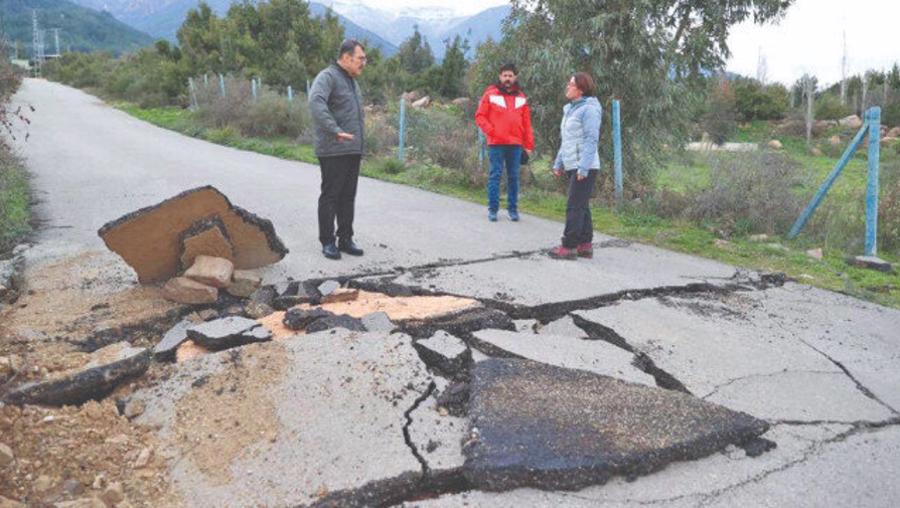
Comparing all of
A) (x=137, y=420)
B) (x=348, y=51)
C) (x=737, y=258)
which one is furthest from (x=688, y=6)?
(x=137, y=420)

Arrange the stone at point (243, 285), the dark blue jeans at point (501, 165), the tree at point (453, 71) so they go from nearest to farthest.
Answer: the stone at point (243, 285) < the dark blue jeans at point (501, 165) < the tree at point (453, 71)

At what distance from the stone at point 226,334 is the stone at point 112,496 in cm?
119

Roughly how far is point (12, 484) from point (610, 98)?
9.69 metres

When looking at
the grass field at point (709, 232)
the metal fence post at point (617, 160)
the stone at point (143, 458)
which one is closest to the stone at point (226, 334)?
the stone at point (143, 458)

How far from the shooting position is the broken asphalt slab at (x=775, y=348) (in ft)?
11.5

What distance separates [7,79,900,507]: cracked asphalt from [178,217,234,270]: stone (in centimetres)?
63

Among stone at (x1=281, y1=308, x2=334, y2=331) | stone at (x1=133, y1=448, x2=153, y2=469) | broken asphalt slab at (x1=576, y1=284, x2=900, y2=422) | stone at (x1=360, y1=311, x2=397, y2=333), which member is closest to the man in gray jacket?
stone at (x1=281, y1=308, x2=334, y2=331)

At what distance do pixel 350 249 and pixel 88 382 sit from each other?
3.02m

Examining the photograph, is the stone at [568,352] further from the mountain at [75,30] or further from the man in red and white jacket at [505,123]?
the mountain at [75,30]

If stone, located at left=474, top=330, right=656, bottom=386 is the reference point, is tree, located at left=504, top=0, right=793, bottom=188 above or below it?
above

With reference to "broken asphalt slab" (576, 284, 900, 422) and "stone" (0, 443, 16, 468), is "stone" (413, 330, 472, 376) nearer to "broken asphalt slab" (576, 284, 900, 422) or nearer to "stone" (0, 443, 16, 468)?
"broken asphalt slab" (576, 284, 900, 422)

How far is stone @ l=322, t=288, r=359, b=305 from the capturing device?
4.50 metres

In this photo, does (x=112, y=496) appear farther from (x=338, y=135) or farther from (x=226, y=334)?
(x=338, y=135)

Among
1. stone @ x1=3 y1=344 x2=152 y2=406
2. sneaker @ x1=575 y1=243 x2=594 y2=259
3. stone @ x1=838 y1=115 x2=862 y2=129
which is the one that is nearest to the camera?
stone @ x1=3 y1=344 x2=152 y2=406
